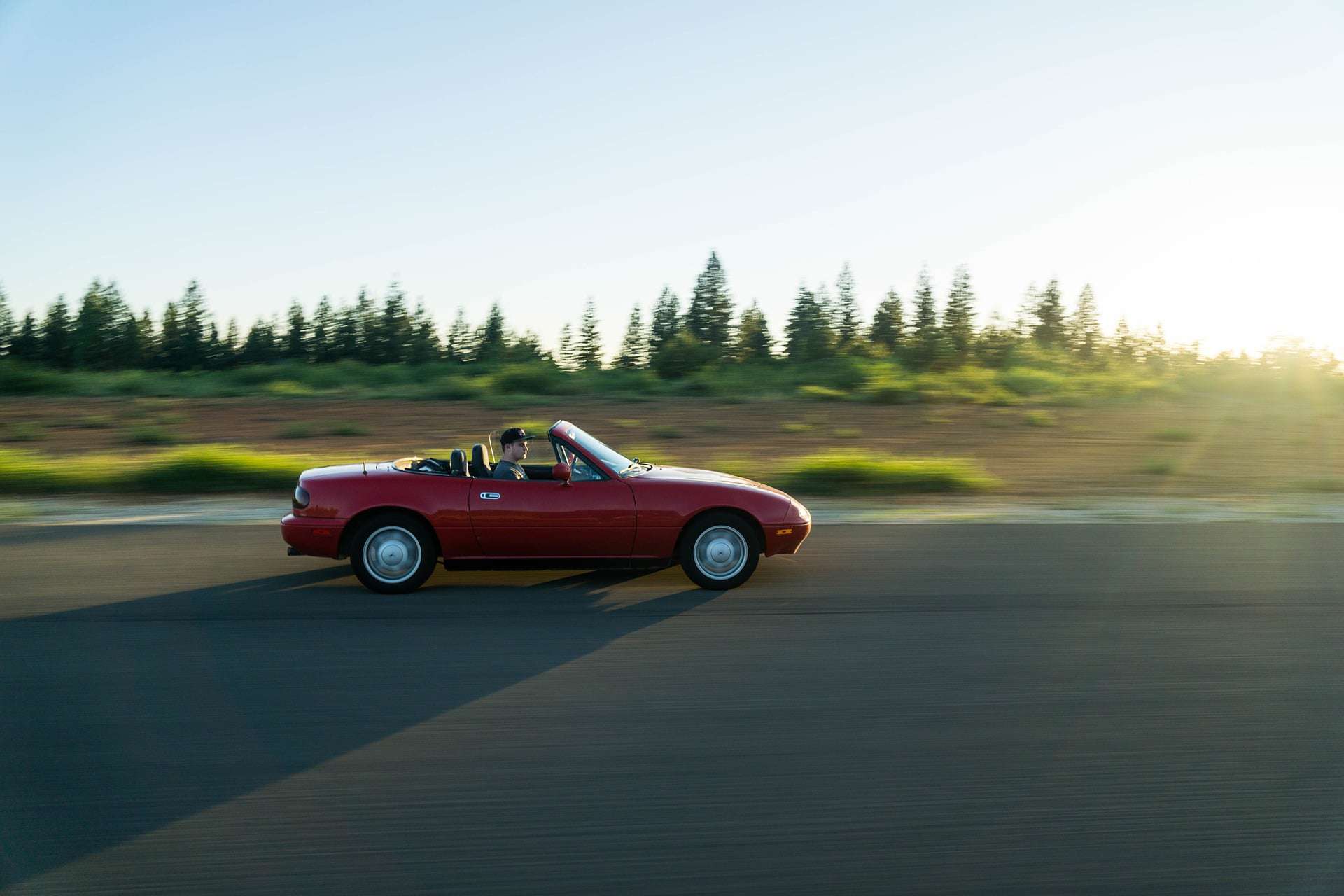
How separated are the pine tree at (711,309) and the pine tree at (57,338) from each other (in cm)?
4558

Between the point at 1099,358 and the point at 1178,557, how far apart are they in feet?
204

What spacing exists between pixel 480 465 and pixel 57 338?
8325 cm

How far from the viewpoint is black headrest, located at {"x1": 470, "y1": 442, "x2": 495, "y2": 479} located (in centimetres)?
760

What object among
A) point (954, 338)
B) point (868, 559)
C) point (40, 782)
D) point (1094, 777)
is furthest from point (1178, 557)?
point (954, 338)

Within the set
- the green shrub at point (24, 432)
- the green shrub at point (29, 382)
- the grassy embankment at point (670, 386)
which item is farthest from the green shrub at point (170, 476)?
the green shrub at point (29, 382)

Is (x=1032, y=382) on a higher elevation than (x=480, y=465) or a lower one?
higher

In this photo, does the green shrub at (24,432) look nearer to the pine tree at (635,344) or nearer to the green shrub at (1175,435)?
the green shrub at (1175,435)

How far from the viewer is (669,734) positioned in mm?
4664

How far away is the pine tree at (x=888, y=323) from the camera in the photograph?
71.4m

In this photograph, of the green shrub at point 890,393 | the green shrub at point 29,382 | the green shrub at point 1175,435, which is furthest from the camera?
the green shrub at point 29,382

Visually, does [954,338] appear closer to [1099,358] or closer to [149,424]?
[1099,358]

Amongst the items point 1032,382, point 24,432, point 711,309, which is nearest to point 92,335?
point 711,309

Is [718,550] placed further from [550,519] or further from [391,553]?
[391,553]

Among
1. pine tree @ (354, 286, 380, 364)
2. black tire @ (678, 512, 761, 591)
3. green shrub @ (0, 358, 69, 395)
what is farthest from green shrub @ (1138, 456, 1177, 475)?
pine tree @ (354, 286, 380, 364)
